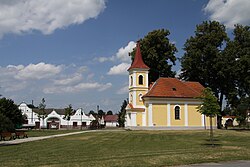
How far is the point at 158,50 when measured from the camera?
63.1 m

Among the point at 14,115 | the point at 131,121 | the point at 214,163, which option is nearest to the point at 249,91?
the point at 131,121

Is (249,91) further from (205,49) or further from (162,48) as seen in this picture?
(162,48)

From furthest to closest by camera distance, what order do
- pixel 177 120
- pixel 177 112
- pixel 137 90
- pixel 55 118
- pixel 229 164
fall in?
pixel 55 118
pixel 137 90
pixel 177 112
pixel 177 120
pixel 229 164

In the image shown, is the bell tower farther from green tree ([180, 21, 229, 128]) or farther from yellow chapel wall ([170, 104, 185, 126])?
green tree ([180, 21, 229, 128])

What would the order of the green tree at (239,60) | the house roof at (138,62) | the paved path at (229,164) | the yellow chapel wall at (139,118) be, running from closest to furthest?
the paved path at (229,164)
the green tree at (239,60)
the yellow chapel wall at (139,118)
the house roof at (138,62)

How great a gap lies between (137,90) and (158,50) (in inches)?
392

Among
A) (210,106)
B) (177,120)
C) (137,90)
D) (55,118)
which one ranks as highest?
(137,90)

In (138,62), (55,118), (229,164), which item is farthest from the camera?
(55,118)

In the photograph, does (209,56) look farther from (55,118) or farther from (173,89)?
(55,118)

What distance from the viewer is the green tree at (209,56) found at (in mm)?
56812

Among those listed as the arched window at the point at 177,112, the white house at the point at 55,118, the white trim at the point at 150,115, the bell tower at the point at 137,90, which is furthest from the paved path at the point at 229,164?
the white house at the point at 55,118

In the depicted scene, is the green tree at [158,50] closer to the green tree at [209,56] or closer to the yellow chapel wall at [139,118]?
the green tree at [209,56]

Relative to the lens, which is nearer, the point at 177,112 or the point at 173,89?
the point at 177,112

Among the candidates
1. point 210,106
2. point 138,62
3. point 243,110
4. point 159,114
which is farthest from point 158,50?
point 210,106
